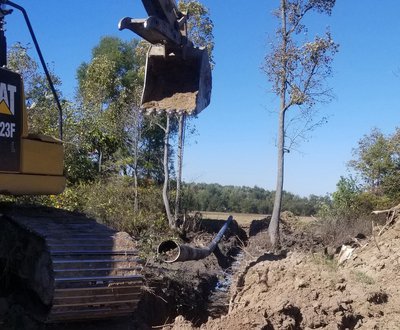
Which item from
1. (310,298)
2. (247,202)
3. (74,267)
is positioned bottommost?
(310,298)

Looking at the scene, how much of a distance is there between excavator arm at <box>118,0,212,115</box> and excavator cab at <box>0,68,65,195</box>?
1.22 meters

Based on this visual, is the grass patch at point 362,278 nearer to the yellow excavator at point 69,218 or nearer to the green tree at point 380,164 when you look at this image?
the yellow excavator at point 69,218

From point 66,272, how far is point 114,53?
2893 centimetres

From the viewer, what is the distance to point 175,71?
710 cm

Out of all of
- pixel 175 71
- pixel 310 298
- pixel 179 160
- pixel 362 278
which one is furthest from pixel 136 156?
pixel 310 298

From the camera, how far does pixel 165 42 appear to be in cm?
672

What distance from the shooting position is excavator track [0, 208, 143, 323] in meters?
5.80

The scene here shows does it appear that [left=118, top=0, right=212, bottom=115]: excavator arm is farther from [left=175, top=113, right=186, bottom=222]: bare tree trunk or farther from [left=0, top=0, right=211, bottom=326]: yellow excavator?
[left=175, top=113, right=186, bottom=222]: bare tree trunk

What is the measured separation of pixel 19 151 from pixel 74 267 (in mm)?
1333

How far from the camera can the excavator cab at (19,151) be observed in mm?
6148

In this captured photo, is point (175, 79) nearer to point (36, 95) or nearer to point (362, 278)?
point (362, 278)

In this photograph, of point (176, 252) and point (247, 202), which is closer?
point (176, 252)

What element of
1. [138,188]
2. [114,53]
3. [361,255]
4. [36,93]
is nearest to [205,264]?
[361,255]

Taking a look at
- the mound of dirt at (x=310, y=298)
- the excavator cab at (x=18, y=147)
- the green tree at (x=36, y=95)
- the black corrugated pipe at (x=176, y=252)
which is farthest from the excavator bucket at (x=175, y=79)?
the green tree at (x=36, y=95)
